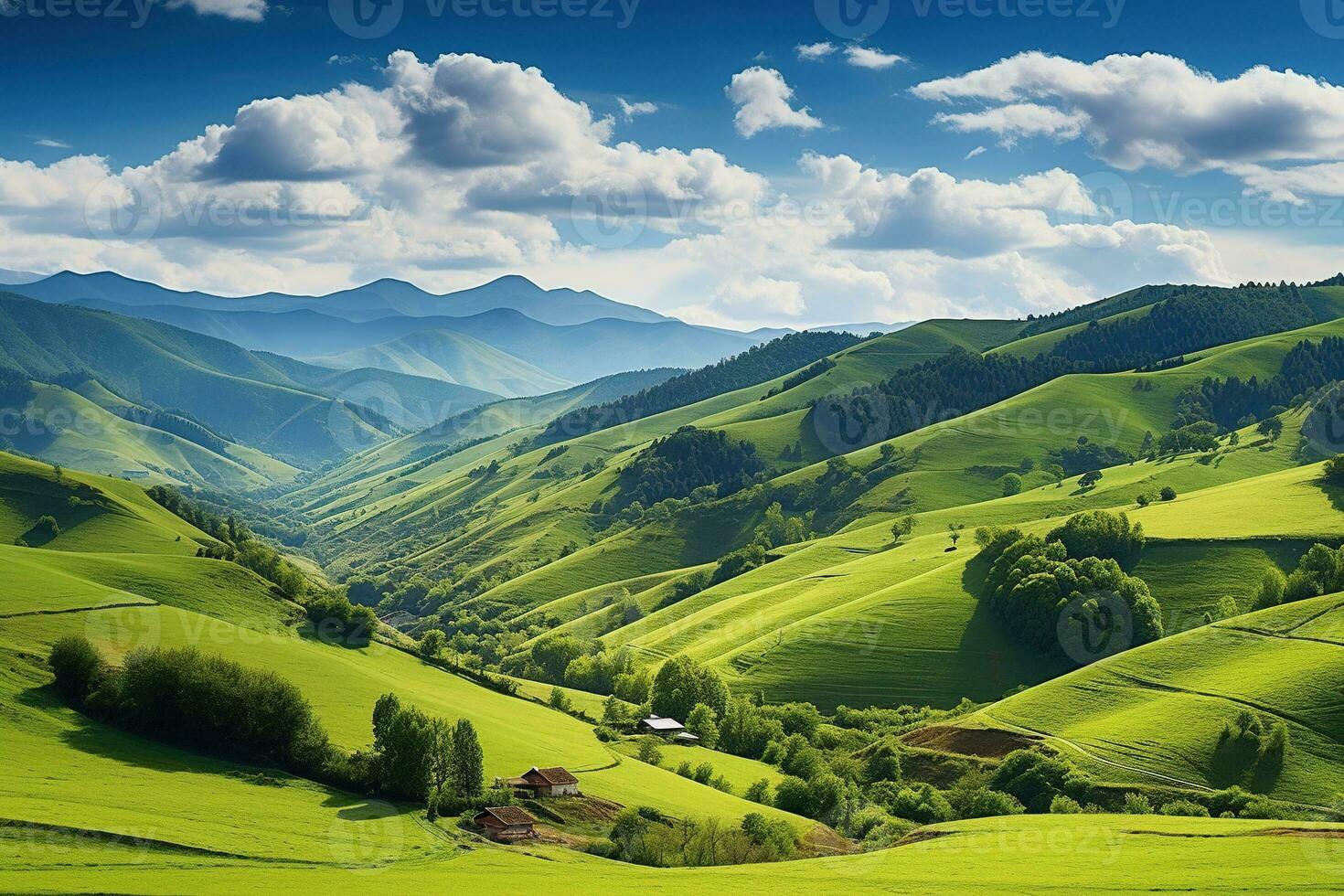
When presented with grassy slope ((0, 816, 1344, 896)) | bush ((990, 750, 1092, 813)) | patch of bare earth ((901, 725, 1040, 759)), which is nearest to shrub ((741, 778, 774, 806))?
bush ((990, 750, 1092, 813))

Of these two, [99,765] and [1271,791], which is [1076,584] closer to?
[1271,791]

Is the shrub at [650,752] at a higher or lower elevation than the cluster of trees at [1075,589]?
lower

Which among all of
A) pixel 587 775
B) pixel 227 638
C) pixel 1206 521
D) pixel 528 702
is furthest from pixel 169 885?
pixel 1206 521

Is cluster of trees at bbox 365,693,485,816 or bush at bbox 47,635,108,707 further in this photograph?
bush at bbox 47,635,108,707

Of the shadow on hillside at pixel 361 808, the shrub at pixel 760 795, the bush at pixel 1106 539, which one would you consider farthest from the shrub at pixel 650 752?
the bush at pixel 1106 539

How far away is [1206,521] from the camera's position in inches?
6580

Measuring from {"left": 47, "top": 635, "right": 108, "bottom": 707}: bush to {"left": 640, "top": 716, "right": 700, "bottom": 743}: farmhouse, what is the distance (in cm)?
5949

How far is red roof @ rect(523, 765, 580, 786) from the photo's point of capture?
264 feet

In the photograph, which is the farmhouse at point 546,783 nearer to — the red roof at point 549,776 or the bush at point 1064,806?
the red roof at point 549,776

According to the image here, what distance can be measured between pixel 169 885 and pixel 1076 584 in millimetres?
126258

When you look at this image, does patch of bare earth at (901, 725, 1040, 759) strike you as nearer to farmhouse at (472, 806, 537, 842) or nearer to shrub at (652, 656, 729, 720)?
shrub at (652, 656, 729, 720)

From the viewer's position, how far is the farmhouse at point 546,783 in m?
79.7

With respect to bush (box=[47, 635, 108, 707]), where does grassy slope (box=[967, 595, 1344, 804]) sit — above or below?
below

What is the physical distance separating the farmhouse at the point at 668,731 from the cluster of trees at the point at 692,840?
39.5 meters
